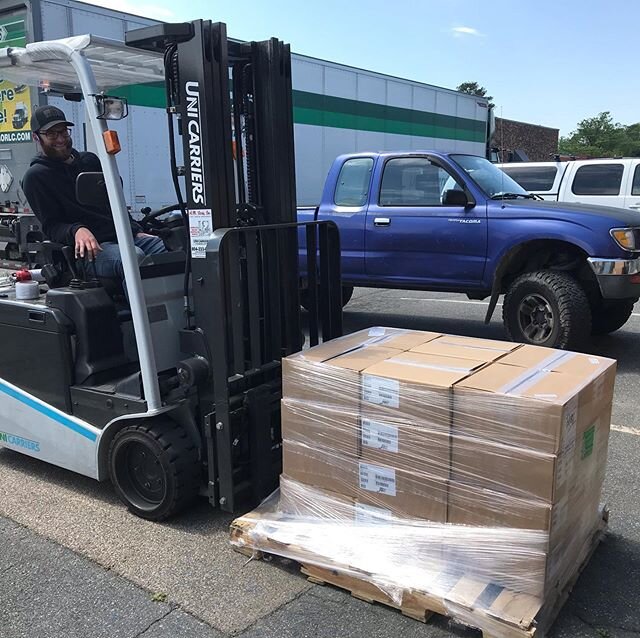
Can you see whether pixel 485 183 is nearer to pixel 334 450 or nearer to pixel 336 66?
pixel 334 450

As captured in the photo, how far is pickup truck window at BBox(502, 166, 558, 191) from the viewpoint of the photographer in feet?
39.6

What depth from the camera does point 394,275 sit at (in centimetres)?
760

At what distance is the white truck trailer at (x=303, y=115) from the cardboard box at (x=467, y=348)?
9.44 feet

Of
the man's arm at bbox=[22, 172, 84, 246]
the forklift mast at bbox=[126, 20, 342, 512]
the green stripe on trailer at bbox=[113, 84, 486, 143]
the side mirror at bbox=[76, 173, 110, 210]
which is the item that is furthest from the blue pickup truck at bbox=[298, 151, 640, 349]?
the side mirror at bbox=[76, 173, 110, 210]

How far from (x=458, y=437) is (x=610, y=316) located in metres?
5.37

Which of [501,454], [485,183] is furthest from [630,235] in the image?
[501,454]

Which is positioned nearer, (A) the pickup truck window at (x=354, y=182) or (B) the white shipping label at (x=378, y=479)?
(B) the white shipping label at (x=378, y=479)

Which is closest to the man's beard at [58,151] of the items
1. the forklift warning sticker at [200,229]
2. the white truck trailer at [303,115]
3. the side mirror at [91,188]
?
the white truck trailer at [303,115]

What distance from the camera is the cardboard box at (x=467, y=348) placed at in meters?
3.21

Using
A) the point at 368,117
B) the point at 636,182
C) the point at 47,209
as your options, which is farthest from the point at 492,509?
the point at 368,117

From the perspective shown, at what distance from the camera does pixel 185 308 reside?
3762 mm

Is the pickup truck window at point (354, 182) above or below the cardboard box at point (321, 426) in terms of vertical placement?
above

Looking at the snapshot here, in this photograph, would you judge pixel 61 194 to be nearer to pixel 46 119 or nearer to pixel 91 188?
pixel 46 119

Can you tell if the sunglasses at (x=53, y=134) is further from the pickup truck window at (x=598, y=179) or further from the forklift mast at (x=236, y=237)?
the pickup truck window at (x=598, y=179)
